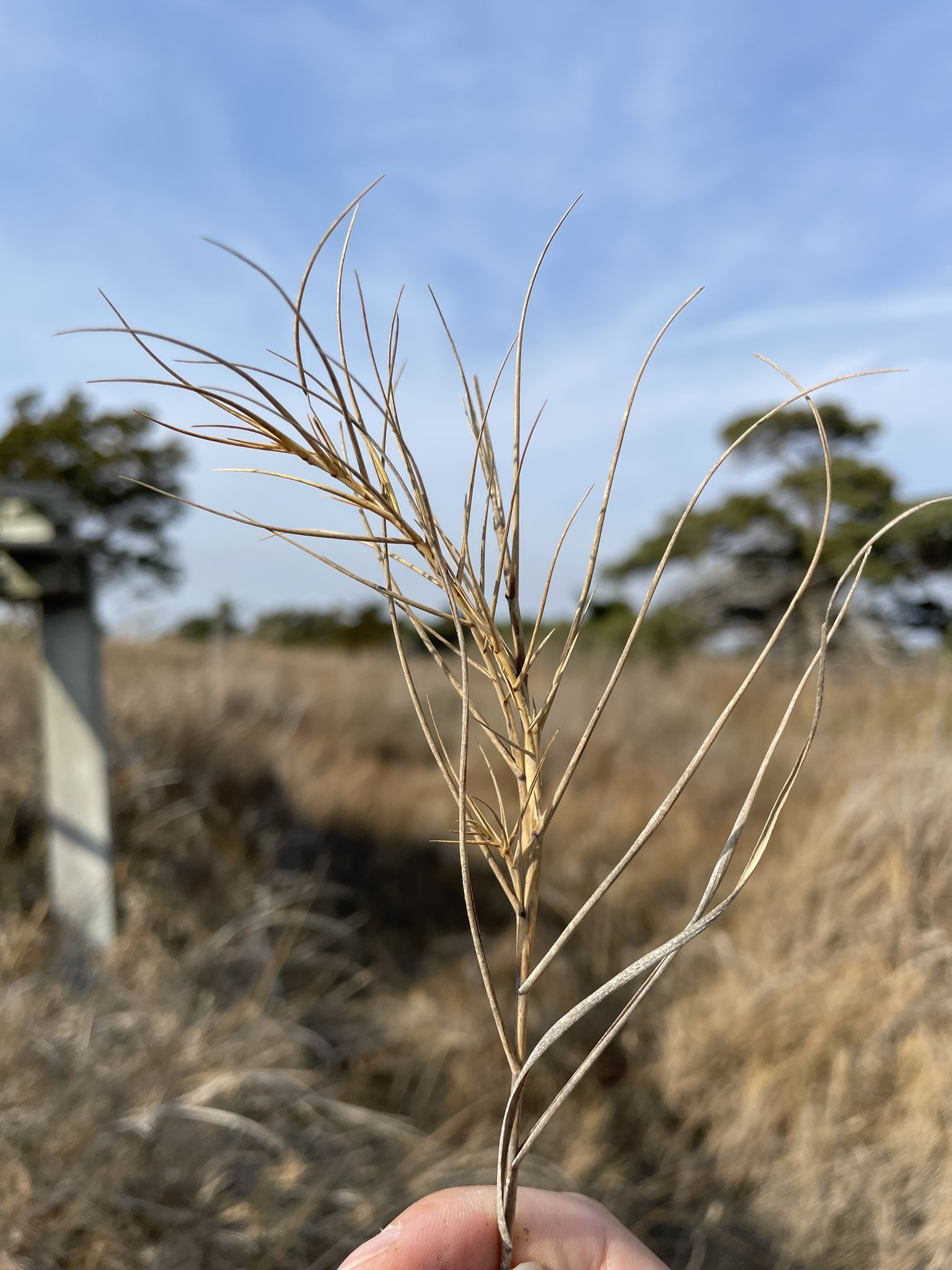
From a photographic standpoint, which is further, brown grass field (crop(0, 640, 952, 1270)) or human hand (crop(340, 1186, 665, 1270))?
brown grass field (crop(0, 640, 952, 1270))

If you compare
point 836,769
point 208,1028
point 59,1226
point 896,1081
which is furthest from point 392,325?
point 836,769

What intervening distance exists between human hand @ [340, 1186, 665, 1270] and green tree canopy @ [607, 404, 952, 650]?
10.0 m

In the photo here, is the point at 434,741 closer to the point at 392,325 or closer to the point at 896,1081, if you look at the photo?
the point at 392,325

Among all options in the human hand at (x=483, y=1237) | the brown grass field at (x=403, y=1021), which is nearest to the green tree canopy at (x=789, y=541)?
the brown grass field at (x=403, y=1021)

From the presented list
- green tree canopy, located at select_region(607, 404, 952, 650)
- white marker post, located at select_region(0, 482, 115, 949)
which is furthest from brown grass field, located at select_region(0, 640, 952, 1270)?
green tree canopy, located at select_region(607, 404, 952, 650)

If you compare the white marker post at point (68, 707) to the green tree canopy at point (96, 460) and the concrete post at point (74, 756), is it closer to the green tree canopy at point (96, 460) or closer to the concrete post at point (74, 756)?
the concrete post at point (74, 756)

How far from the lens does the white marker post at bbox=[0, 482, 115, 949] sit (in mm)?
2955

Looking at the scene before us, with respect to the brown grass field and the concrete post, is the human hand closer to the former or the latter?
the brown grass field

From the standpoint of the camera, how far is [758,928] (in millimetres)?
3180

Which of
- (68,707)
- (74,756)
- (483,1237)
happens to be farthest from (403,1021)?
(483,1237)

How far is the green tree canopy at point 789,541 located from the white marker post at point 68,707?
338 inches

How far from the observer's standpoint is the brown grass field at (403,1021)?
187 cm

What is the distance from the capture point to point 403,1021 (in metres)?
3.03

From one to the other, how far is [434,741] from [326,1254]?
5.86 feet
